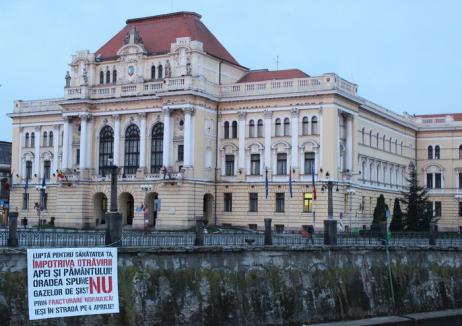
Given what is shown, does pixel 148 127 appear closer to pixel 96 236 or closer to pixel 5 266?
pixel 96 236

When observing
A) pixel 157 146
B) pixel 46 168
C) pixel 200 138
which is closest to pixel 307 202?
pixel 200 138

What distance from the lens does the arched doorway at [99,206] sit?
87.0 metres

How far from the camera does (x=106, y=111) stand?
8638 centimetres

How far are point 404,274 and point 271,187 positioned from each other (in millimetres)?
39315

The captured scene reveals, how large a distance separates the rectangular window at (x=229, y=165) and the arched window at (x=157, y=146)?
697cm

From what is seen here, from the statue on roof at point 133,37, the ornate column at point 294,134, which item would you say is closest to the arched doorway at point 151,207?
the ornate column at point 294,134

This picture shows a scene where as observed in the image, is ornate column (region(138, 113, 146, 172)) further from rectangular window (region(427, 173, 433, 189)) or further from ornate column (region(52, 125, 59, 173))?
rectangular window (region(427, 173, 433, 189))

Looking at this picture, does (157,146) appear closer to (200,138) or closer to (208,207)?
(200,138)

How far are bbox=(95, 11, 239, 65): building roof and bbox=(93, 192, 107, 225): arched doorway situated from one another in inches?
607

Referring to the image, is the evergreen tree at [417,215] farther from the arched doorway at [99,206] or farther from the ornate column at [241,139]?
the arched doorway at [99,206]

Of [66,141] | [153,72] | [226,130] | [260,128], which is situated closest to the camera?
[260,128]

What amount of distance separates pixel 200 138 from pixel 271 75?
11.8 meters

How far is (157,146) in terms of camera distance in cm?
8419

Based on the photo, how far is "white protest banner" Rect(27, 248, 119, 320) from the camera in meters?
26.6
